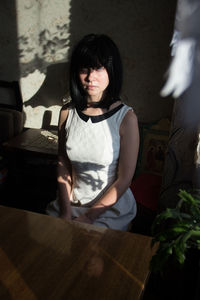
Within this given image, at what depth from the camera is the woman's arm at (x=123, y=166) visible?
134 cm

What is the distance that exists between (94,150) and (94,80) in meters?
0.33

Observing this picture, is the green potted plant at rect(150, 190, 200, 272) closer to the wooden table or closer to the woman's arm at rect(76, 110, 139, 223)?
the wooden table

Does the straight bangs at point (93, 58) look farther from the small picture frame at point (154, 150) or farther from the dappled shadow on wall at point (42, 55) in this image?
the dappled shadow on wall at point (42, 55)

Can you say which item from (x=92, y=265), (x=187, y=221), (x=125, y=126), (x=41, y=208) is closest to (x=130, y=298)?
(x=92, y=265)

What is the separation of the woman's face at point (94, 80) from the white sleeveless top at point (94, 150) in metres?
0.13

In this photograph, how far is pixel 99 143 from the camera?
54.1 inches

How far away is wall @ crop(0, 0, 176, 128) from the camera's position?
2.43 m

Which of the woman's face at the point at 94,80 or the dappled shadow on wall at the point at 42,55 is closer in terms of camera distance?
the woman's face at the point at 94,80

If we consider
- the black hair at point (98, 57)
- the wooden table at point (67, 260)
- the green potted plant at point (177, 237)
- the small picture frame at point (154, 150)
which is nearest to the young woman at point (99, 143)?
the black hair at point (98, 57)

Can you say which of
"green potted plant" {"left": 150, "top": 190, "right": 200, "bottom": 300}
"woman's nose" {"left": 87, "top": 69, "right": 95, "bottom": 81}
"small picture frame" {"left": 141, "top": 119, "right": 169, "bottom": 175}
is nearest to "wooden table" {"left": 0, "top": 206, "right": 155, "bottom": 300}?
A: "green potted plant" {"left": 150, "top": 190, "right": 200, "bottom": 300}

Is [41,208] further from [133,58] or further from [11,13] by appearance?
[11,13]

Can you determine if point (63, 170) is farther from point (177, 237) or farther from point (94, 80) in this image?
point (177, 237)

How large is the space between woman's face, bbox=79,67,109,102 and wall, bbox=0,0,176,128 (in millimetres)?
1314

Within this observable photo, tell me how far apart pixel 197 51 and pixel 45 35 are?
166cm
